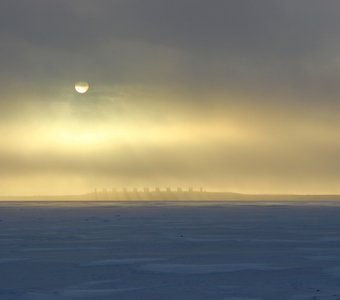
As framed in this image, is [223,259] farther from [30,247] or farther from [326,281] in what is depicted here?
[30,247]

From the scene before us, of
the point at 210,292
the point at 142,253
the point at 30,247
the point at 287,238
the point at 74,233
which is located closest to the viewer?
the point at 210,292

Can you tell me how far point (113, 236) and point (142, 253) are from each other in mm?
8015

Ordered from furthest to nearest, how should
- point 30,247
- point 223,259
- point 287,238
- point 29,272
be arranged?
point 287,238
point 30,247
point 223,259
point 29,272

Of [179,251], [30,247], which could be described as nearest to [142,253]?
[179,251]

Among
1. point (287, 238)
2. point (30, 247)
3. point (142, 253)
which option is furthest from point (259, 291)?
point (287, 238)

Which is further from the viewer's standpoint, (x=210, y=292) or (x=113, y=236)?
(x=113, y=236)

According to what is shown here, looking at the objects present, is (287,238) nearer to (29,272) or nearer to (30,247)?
(30,247)

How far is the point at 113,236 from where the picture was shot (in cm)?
3069

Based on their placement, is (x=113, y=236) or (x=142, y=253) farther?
(x=113, y=236)

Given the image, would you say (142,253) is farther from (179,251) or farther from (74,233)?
(74,233)

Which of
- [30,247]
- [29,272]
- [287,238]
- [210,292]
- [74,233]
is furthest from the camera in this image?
[74,233]

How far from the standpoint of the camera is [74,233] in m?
32.9

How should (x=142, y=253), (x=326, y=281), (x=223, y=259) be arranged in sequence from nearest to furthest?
(x=326, y=281) < (x=223, y=259) < (x=142, y=253)

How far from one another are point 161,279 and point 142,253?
20.6ft
